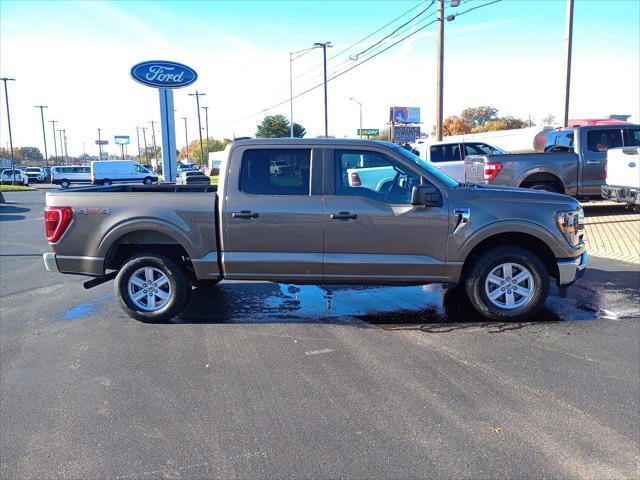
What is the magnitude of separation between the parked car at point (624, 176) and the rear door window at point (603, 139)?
1.24 m

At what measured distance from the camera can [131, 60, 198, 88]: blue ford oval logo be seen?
53.3 feet

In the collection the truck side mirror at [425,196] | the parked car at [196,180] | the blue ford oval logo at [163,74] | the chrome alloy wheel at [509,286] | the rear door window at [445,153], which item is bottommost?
the chrome alloy wheel at [509,286]

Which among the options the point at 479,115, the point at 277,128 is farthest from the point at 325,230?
the point at 479,115

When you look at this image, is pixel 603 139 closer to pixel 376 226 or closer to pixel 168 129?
pixel 376 226

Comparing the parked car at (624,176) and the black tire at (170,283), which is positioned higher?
the parked car at (624,176)

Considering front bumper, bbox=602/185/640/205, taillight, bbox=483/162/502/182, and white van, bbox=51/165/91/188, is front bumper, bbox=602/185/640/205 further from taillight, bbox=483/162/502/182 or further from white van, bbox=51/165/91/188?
white van, bbox=51/165/91/188

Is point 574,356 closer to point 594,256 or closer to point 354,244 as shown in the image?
point 354,244

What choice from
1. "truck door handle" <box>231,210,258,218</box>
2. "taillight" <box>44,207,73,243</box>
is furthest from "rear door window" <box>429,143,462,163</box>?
"taillight" <box>44,207,73,243</box>

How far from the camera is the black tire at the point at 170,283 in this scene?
5.55 m

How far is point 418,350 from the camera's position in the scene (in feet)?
15.4

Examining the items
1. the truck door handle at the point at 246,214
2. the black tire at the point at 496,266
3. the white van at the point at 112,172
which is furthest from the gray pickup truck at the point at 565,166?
the white van at the point at 112,172

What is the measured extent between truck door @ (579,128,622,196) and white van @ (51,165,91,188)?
170 feet

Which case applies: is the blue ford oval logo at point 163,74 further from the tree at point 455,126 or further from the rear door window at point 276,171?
the tree at point 455,126

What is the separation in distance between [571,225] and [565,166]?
24.2ft
